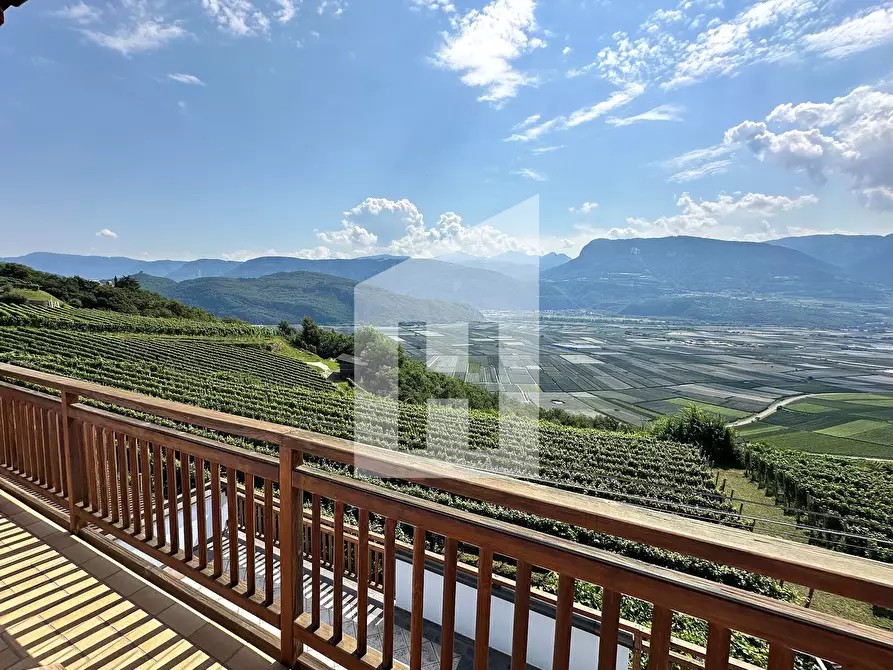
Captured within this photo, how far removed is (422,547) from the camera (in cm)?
93

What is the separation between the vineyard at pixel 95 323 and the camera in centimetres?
2764

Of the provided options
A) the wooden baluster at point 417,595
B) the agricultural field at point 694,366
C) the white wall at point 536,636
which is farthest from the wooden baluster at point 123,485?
the agricultural field at point 694,366

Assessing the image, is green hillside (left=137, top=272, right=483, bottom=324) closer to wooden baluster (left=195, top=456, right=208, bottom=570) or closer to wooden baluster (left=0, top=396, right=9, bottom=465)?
wooden baluster (left=0, top=396, right=9, bottom=465)

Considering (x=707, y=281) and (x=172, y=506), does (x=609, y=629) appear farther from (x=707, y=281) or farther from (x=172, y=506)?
(x=707, y=281)

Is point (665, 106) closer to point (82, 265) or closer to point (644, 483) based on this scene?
point (644, 483)

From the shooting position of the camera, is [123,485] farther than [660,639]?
Yes

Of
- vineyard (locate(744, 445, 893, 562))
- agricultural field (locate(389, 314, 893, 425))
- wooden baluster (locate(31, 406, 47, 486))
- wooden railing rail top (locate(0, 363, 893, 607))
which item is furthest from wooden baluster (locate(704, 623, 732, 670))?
agricultural field (locate(389, 314, 893, 425))

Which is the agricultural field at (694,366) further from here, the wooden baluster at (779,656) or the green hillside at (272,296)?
the wooden baluster at (779,656)

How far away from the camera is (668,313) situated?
1324 inches

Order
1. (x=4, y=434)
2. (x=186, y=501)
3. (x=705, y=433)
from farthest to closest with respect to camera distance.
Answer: (x=705, y=433), (x=4, y=434), (x=186, y=501)

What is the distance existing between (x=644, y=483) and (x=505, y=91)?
65.1 ft

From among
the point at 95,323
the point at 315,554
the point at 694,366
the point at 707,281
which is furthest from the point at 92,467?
the point at 707,281

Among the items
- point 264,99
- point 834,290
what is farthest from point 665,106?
point 264,99

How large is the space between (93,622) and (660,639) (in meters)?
1.76
